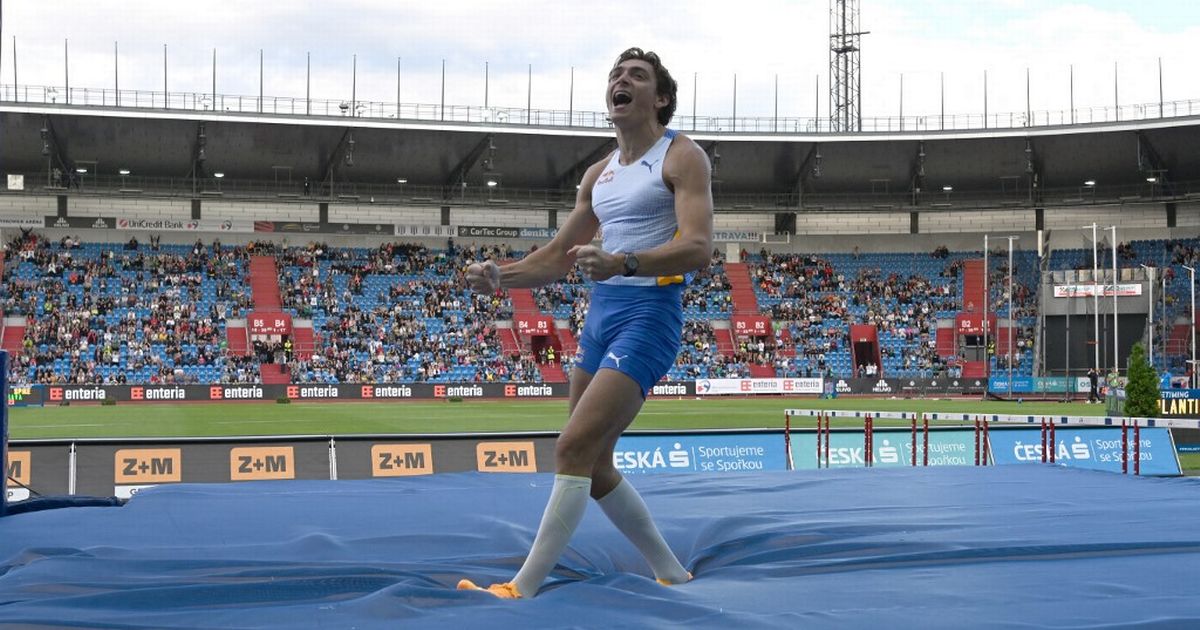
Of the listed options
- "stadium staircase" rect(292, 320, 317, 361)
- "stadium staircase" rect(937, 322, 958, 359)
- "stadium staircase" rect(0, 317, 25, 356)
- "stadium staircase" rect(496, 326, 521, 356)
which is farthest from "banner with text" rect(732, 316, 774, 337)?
"stadium staircase" rect(0, 317, 25, 356)

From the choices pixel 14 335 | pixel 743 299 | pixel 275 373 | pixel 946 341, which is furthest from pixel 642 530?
pixel 946 341

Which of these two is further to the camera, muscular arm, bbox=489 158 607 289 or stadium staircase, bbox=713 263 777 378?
stadium staircase, bbox=713 263 777 378

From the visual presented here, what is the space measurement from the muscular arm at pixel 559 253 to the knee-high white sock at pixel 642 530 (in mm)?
1001

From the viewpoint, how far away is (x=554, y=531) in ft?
14.5

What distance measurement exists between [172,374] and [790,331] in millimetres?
27860

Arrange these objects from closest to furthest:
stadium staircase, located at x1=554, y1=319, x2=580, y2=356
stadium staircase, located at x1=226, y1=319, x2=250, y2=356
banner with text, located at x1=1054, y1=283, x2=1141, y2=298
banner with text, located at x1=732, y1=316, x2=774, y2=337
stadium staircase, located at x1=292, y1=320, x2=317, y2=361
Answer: stadium staircase, located at x1=226, y1=319, x2=250, y2=356
stadium staircase, located at x1=292, y1=320, x2=317, y2=361
banner with text, located at x1=1054, y1=283, x2=1141, y2=298
stadium staircase, located at x1=554, y1=319, x2=580, y2=356
banner with text, located at x1=732, y1=316, x2=774, y2=337

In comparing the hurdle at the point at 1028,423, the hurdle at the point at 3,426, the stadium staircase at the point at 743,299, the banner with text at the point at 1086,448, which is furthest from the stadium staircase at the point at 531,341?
the hurdle at the point at 3,426

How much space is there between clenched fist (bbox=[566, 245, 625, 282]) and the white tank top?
0.53 m

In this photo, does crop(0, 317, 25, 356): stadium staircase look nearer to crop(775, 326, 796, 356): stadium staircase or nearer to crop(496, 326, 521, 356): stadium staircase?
crop(496, 326, 521, 356): stadium staircase

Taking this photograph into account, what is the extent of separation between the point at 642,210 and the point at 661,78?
2.01 feet

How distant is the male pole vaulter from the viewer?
451cm

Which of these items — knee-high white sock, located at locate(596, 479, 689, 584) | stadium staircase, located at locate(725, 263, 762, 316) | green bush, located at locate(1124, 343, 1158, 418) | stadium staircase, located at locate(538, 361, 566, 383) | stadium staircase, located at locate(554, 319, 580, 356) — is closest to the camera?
knee-high white sock, located at locate(596, 479, 689, 584)

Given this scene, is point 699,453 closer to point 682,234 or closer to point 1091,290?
point 682,234

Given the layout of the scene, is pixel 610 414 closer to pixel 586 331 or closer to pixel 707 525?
pixel 586 331
